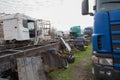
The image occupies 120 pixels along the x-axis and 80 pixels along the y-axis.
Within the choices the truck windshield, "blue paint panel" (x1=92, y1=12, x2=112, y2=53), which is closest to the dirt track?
"blue paint panel" (x1=92, y1=12, x2=112, y2=53)

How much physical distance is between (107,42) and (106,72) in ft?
2.28

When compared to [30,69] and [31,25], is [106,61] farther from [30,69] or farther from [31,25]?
[31,25]

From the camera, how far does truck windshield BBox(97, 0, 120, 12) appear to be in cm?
429

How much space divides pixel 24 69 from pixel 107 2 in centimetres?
290

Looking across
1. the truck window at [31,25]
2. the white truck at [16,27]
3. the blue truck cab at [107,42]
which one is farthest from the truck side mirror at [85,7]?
the truck window at [31,25]

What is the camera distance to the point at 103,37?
418 centimetres

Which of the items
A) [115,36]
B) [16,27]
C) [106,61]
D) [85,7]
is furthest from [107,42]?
[16,27]

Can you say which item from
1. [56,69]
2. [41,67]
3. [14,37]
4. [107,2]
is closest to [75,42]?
[14,37]

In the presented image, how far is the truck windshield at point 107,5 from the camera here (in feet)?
14.1

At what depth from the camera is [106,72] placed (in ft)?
13.2

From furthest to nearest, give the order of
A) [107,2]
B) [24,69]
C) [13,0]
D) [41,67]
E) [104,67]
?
[13,0] → [41,67] → [24,69] → [107,2] → [104,67]

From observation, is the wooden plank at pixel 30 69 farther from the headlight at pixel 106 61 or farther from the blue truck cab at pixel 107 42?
the headlight at pixel 106 61

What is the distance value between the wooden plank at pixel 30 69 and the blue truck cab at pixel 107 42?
1.86 meters

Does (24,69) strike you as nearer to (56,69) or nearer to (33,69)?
(33,69)
